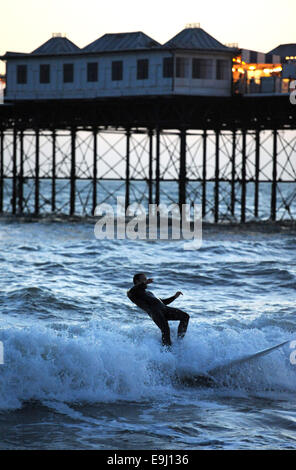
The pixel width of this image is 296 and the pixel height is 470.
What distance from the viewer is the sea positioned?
13258mm

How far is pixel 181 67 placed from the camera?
150ft

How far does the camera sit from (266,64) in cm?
4766

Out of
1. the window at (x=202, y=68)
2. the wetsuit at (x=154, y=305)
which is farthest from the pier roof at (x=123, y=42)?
the wetsuit at (x=154, y=305)

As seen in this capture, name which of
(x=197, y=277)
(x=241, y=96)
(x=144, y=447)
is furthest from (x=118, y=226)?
(x=144, y=447)

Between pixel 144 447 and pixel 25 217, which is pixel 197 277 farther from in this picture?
pixel 25 217

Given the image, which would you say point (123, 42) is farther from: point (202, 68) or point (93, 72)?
point (202, 68)

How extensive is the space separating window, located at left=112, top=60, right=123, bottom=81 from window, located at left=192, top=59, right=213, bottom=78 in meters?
4.42

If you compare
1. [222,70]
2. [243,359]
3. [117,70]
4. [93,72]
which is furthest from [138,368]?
[93,72]

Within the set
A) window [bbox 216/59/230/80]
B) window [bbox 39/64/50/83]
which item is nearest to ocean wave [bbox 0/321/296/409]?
window [bbox 216/59/230/80]

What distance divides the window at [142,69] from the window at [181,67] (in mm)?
1908

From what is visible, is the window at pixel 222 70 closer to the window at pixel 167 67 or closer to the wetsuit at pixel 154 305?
the window at pixel 167 67

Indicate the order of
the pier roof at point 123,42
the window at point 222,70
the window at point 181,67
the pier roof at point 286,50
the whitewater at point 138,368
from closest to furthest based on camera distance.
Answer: the whitewater at point 138,368 → the window at point 181,67 → the window at point 222,70 → the pier roof at point 123,42 → the pier roof at point 286,50

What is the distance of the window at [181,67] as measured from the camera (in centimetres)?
4572

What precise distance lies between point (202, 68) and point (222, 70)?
1.19 metres
